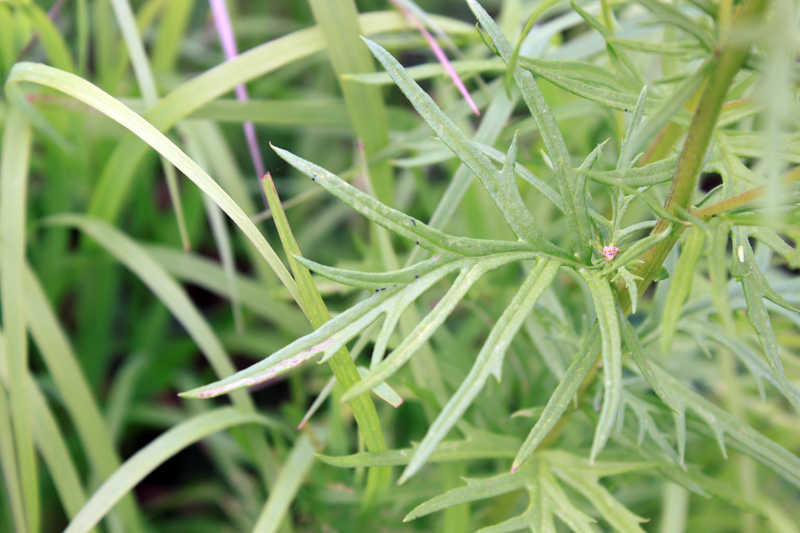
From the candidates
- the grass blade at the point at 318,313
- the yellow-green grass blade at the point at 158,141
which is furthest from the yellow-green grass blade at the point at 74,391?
the grass blade at the point at 318,313

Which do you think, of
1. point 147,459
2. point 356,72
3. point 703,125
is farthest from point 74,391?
point 703,125

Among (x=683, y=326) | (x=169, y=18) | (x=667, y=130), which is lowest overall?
(x=683, y=326)

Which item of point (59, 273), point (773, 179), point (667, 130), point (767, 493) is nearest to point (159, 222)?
point (59, 273)

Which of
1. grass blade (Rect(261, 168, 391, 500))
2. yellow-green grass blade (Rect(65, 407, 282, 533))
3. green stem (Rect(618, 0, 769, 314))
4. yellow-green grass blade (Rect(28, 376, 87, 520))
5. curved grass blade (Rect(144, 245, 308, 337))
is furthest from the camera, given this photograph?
curved grass blade (Rect(144, 245, 308, 337))

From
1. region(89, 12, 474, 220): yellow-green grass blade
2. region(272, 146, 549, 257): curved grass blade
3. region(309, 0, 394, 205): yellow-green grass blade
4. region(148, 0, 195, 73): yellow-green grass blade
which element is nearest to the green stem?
region(272, 146, 549, 257): curved grass blade

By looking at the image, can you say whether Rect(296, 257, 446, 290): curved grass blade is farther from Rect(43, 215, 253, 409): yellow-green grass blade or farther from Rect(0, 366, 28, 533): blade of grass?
Rect(0, 366, 28, 533): blade of grass

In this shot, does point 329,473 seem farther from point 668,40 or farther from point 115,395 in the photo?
point 668,40
